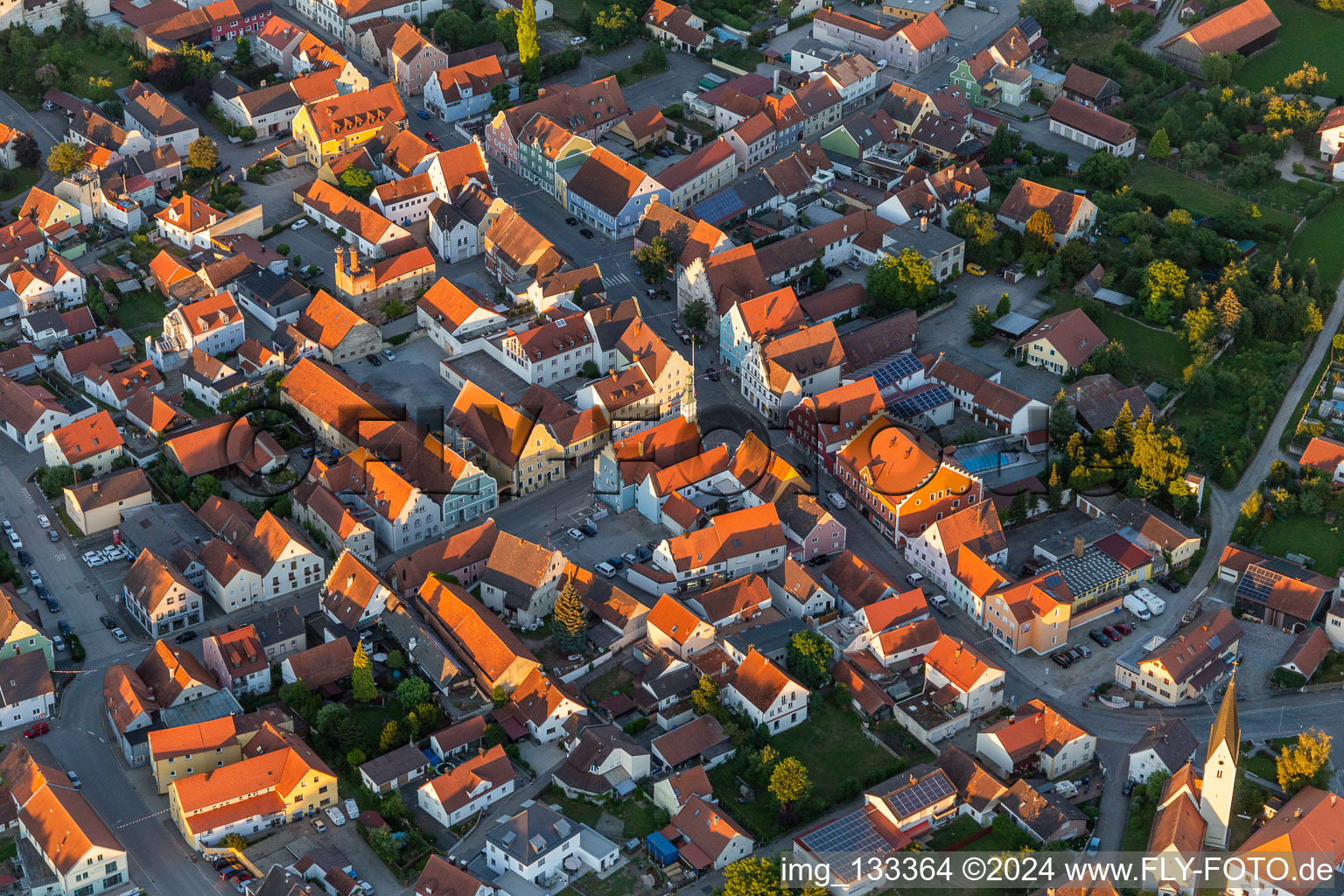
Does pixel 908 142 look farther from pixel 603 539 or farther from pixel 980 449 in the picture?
pixel 603 539

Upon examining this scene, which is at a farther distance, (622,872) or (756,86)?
(756,86)

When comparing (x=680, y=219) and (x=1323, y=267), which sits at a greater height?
(x=680, y=219)

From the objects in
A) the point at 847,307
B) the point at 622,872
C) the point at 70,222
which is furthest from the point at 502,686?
the point at 70,222

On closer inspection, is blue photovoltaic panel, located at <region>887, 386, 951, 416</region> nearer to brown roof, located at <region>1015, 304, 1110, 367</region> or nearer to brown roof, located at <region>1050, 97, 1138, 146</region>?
brown roof, located at <region>1015, 304, 1110, 367</region>

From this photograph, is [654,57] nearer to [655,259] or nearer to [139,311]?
[655,259]

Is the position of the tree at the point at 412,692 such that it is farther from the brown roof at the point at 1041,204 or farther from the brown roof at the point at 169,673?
the brown roof at the point at 1041,204

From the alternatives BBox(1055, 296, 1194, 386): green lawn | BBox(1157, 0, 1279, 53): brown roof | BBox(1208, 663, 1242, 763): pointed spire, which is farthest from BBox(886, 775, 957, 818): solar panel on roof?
BBox(1157, 0, 1279, 53): brown roof

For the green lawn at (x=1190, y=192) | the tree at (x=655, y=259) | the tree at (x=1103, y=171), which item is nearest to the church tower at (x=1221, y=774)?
the tree at (x=655, y=259)
